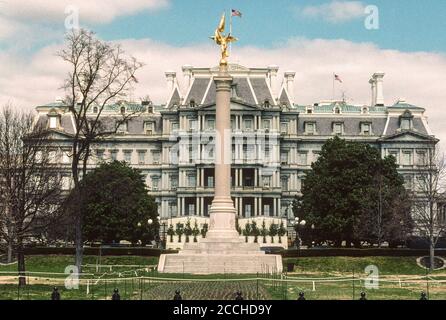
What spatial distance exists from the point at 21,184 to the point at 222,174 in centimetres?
1663

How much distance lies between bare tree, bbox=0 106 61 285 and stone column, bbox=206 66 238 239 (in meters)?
11.0

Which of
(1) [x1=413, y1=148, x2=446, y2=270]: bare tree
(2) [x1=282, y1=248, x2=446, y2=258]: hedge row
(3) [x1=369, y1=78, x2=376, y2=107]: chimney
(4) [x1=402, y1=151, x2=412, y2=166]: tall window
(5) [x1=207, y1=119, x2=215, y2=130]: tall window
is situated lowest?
(2) [x1=282, y1=248, x2=446, y2=258]: hedge row

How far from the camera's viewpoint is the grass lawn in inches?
1271

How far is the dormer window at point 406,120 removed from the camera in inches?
4393

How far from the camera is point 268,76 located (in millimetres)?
113312

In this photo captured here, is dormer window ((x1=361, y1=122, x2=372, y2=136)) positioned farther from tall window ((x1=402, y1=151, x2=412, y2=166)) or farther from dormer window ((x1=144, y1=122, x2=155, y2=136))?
dormer window ((x1=144, y1=122, x2=155, y2=136))

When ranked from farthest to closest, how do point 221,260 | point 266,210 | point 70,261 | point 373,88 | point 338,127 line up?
point 373,88
point 338,127
point 266,210
point 70,261
point 221,260

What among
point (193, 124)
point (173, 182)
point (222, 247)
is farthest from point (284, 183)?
point (222, 247)

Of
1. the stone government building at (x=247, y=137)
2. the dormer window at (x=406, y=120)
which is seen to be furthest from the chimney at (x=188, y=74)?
the dormer window at (x=406, y=120)

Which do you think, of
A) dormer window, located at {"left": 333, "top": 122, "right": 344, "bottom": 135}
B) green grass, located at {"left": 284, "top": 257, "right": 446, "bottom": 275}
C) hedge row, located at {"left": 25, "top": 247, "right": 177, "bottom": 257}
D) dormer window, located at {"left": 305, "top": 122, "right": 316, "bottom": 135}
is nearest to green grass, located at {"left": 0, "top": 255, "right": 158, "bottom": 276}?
hedge row, located at {"left": 25, "top": 247, "right": 177, "bottom": 257}

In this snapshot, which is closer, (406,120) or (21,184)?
(21,184)

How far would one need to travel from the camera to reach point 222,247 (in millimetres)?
53156

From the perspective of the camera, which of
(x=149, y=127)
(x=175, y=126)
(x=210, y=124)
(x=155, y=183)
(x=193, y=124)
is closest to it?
(x=210, y=124)

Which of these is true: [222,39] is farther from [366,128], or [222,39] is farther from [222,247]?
[366,128]
